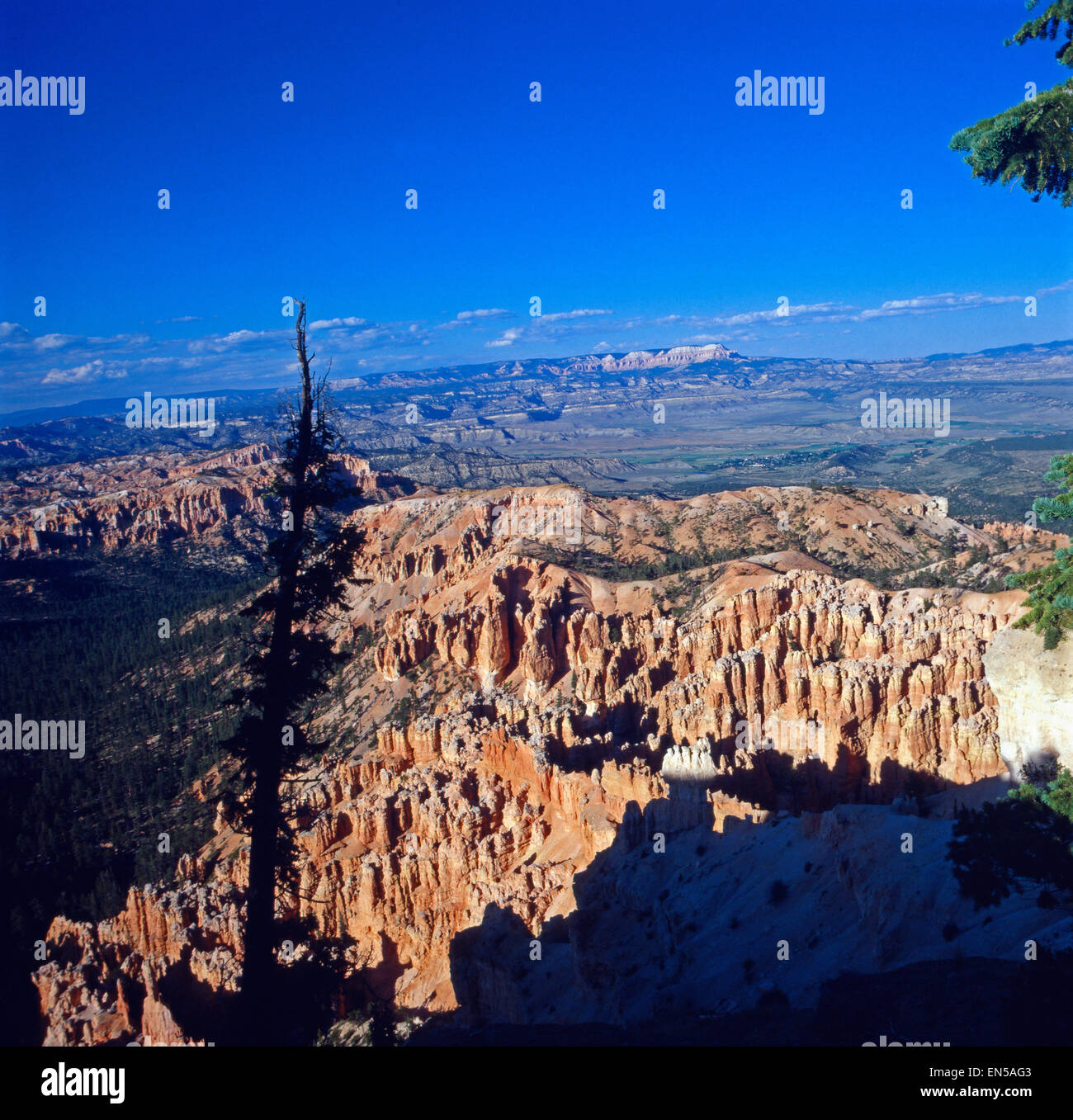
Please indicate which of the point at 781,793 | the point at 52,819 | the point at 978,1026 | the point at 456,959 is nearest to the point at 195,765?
the point at 52,819

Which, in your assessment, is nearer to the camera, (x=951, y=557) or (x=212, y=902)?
(x=212, y=902)

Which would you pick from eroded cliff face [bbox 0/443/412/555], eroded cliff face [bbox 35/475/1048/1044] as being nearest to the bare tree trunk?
eroded cliff face [bbox 35/475/1048/1044]

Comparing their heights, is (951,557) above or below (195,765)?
above

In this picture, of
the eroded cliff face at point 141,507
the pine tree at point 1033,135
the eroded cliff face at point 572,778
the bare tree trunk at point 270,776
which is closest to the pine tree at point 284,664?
the bare tree trunk at point 270,776

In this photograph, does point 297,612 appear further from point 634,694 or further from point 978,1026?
point 634,694

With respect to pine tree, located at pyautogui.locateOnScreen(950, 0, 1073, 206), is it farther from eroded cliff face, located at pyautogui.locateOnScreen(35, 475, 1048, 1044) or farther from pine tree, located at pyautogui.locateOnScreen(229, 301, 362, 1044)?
eroded cliff face, located at pyautogui.locateOnScreen(35, 475, 1048, 1044)

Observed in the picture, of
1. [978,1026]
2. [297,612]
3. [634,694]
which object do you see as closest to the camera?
[978,1026]

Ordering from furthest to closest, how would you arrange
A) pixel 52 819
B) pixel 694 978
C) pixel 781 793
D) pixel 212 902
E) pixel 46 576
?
1. pixel 46 576
2. pixel 52 819
3. pixel 212 902
4. pixel 781 793
5. pixel 694 978
